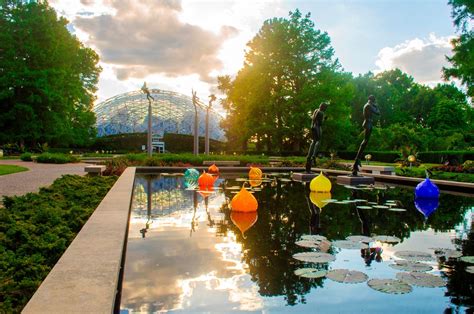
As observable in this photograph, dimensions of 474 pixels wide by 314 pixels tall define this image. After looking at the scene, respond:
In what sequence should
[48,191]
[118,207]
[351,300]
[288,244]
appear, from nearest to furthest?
[351,300], [288,244], [118,207], [48,191]

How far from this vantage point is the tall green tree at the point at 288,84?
4136 cm

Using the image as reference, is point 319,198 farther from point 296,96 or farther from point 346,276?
point 296,96

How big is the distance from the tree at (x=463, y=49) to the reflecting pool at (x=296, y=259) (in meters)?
23.3

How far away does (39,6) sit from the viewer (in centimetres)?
4162

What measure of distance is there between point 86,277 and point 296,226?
434 centimetres

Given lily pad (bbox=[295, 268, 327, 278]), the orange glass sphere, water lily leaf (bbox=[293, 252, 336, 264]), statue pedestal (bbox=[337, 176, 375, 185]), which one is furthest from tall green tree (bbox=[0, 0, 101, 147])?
lily pad (bbox=[295, 268, 327, 278])

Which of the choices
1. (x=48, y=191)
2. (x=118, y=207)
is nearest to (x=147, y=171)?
(x=48, y=191)

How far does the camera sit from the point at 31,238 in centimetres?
530

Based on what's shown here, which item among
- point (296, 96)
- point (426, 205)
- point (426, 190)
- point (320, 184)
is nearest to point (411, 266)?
point (426, 205)

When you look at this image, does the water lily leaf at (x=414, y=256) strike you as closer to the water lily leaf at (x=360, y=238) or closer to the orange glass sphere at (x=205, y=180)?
the water lily leaf at (x=360, y=238)

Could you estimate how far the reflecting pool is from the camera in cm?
381

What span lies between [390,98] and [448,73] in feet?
124

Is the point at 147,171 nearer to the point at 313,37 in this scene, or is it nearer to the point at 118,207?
the point at 118,207

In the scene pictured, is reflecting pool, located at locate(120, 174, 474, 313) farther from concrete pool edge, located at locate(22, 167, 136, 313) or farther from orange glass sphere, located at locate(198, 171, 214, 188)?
orange glass sphere, located at locate(198, 171, 214, 188)
